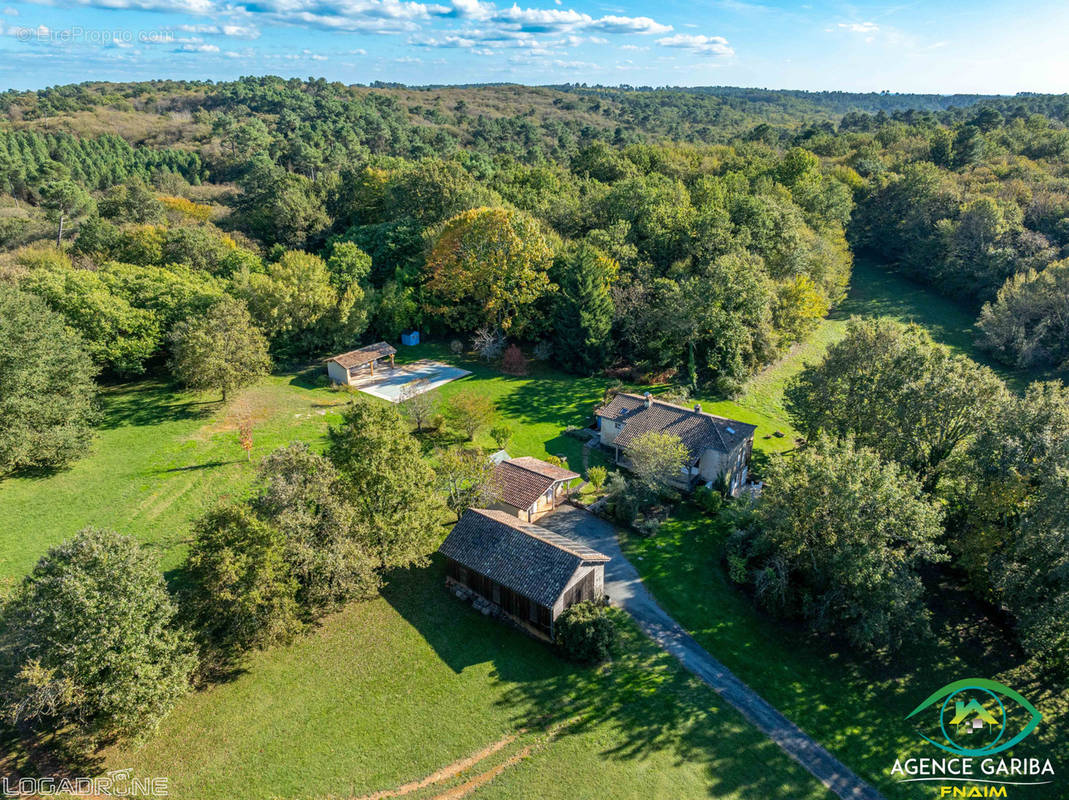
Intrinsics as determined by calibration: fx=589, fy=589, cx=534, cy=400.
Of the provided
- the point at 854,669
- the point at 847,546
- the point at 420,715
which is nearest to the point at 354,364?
the point at 420,715

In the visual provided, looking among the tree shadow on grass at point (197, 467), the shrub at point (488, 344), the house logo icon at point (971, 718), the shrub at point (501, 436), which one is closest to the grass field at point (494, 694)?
the tree shadow on grass at point (197, 467)

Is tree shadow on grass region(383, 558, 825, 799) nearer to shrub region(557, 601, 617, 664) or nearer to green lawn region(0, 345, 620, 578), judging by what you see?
shrub region(557, 601, 617, 664)

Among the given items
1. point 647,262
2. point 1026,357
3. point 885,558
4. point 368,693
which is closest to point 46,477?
point 368,693

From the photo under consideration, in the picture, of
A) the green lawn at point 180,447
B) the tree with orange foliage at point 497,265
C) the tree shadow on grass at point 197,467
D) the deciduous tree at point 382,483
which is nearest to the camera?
the deciduous tree at point 382,483

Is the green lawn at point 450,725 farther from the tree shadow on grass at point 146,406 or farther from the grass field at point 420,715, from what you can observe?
the tree shadow on grass at point 146,406

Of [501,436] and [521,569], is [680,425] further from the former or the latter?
[521,569]

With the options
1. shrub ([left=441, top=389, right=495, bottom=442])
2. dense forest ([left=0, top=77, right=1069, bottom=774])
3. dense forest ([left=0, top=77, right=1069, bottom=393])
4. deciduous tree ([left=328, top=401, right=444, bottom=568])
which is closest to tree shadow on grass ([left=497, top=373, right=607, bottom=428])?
dense forest ([left=0, top=77, right=1069, bottom=774])

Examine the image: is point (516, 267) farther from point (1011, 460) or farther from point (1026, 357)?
point (1026, 357)

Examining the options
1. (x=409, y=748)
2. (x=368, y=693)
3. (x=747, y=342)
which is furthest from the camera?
(x=747, y=342)
